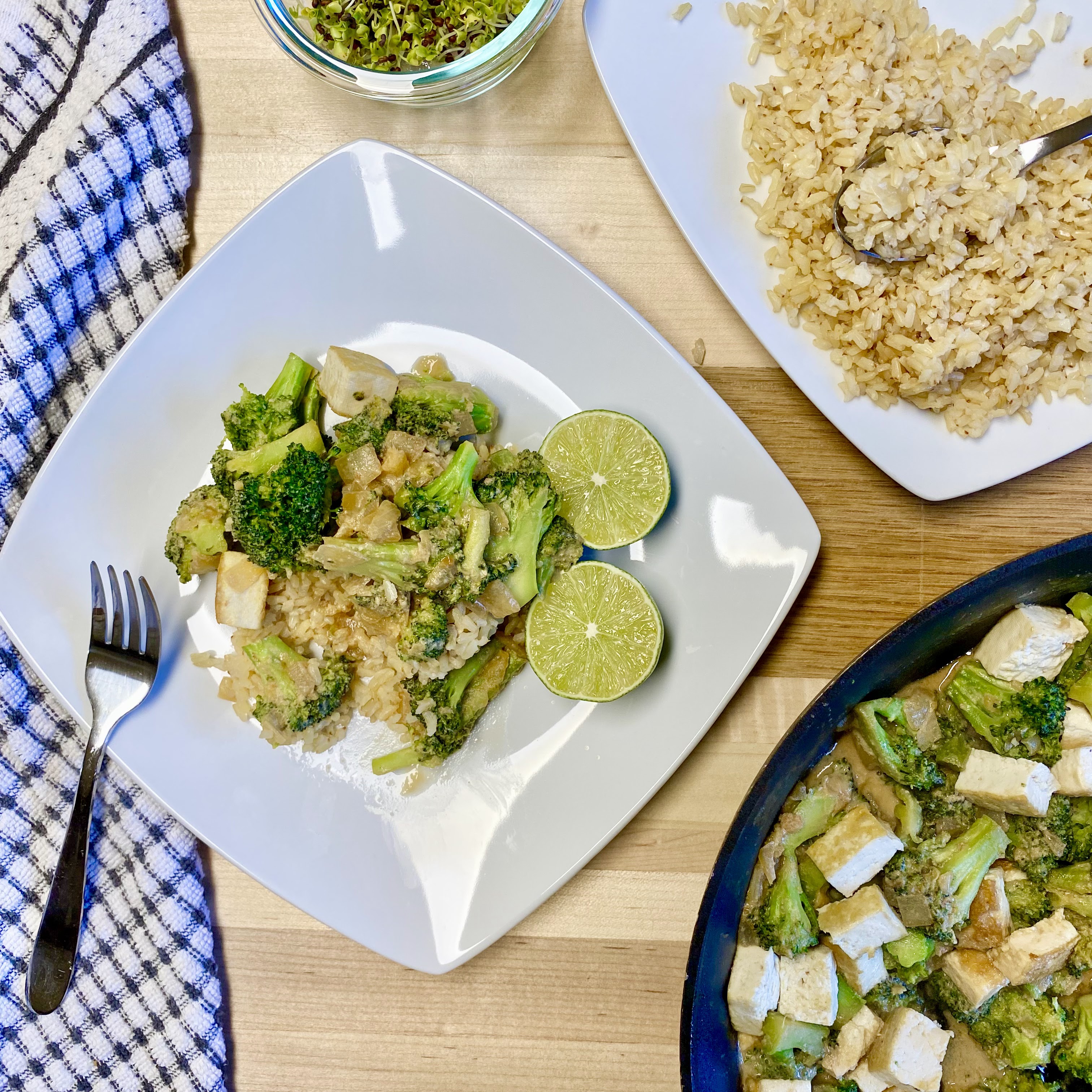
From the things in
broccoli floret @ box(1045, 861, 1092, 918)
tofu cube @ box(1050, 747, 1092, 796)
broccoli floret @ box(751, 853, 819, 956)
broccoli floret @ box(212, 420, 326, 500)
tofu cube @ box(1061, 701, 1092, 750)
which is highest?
broccoli floret @ box(212, 420, 326, 500)

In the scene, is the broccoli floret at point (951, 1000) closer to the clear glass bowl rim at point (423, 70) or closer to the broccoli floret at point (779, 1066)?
the broccoli floret at point (779, 1066)

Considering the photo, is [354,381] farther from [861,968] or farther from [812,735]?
[861,968]

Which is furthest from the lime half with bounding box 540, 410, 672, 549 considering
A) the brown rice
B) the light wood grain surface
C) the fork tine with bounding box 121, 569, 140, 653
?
the fork tine with bounding box 121, 569, 140, 653

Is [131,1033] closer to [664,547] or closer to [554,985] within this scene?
[554,985]

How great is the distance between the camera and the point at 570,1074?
6.07 feet

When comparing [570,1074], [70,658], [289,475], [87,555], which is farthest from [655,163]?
[570,1074]

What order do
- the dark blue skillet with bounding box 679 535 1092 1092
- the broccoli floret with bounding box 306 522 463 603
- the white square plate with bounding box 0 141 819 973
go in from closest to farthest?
the dark blue skillet with bounding box 679 535 1092 1092
the broccoli floret with bounding box 306 522 463 603
the white square plate with bounding box 0 141 819 973

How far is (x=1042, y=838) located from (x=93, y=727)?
180 centimetres

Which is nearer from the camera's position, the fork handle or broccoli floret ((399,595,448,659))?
broccoli floret ((399,595,448,659))

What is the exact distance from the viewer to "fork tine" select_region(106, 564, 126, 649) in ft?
5.74

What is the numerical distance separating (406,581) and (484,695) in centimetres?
29

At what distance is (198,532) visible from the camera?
170cm

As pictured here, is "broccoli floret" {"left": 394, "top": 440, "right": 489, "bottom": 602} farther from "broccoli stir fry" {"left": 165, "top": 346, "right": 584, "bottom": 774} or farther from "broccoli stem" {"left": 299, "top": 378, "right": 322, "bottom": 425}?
"broccoli stem" {"left": 299, "top": 378, "right": 322, "bottom": 425}

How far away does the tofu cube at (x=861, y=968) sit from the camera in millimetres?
1626
